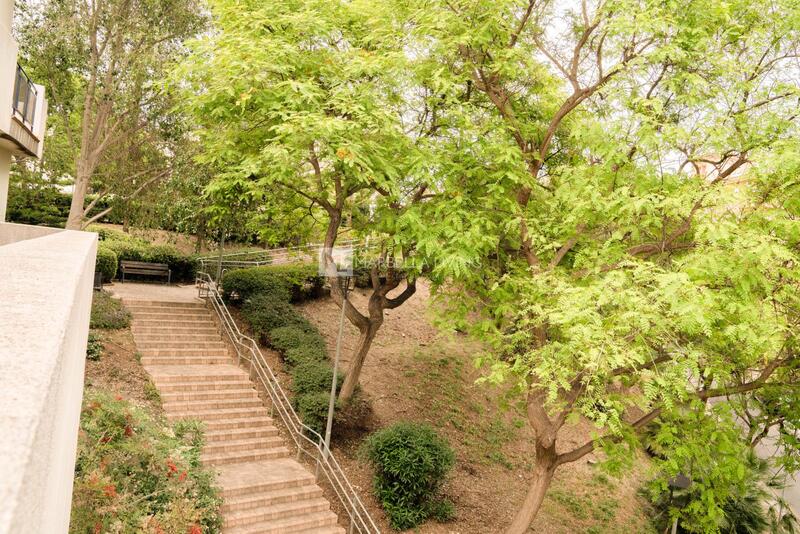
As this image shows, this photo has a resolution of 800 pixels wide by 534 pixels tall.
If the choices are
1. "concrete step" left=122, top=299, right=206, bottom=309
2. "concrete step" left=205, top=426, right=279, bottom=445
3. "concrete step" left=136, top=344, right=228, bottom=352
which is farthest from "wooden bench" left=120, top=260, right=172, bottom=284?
"concrete step" left=205, top=426, right=279, bottom=445

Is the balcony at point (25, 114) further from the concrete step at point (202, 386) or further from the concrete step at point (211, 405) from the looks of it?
the concrete step at point (211, 405)

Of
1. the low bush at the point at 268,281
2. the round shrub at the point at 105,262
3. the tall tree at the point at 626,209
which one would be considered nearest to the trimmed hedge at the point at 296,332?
the low bush at the point at 268,281

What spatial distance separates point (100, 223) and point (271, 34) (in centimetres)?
2272

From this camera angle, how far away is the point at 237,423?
13.3 metres

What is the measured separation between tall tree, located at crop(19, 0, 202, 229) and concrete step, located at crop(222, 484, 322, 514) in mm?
9010

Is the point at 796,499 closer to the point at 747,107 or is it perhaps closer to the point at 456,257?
the point at 747,107

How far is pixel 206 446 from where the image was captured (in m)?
12.3

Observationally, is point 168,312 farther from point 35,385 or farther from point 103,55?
point 35,385

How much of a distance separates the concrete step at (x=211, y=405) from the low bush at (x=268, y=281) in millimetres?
4360

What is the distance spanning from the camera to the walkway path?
11.2m

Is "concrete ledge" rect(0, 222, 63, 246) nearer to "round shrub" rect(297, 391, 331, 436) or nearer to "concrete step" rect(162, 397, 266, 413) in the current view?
"concrete step" rect(162, 397, 266, 413)

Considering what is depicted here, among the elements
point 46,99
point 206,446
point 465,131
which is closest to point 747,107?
point 465,131

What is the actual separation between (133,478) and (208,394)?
5818 millimetres

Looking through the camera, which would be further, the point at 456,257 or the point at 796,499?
the point at 796,499
